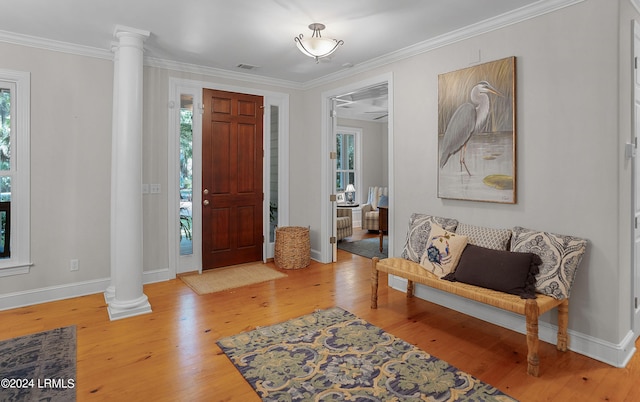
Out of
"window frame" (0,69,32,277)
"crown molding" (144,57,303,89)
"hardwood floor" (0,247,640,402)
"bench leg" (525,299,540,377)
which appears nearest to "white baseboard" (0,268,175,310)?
"hardwood floor" (0,247,640,402)

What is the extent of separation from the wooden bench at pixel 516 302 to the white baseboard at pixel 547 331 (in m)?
0.10

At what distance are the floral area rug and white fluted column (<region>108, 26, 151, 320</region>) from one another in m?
1.19

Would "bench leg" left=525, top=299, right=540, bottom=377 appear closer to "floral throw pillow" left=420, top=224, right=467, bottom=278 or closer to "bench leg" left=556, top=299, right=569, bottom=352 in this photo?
"bench leg" left=556, top=299, right=569, bottom=352

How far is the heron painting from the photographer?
295 cm

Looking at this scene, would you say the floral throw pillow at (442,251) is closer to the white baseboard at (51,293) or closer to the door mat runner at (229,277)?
the door mat runner at (229,277)

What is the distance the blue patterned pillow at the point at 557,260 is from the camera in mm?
2453

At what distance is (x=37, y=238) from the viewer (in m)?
3.58

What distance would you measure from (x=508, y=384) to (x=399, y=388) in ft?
2.19

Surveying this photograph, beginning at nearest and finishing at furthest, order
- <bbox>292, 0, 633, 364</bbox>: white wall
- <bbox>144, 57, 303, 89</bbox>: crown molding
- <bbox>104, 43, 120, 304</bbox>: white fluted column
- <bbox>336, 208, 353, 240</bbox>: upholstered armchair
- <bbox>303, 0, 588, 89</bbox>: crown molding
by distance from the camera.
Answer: <bbox>292, 0, 633, 364</bbox>: white wall < <bbox>303, 0, 588, 89</bbox>: crown molding < <bbox>104, 43, 120, 304</bbox>: white fluted column < <bbox>144, 57, 303, 89</bbox>: crown molding < <bbox>336, 208, 353, 240</bbox>: upholstered armchair

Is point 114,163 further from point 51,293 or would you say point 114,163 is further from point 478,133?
point 478,133

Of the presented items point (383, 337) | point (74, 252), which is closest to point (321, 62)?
point (383, 337)

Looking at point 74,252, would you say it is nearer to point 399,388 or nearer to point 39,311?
point 39,311

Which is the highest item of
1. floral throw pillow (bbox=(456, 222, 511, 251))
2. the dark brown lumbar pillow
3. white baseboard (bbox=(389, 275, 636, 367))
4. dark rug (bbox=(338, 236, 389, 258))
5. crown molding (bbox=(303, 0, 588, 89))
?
crown molding (bbox=(303, 0, 588, 89))

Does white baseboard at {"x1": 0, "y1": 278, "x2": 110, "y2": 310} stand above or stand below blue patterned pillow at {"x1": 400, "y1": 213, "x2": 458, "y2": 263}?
below
